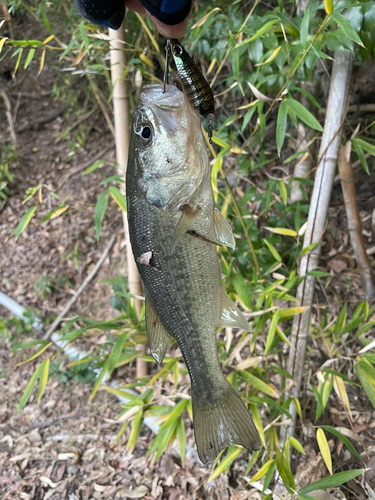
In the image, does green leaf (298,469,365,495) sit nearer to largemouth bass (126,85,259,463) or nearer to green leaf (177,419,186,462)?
largemouth bass (126,85,259,463)

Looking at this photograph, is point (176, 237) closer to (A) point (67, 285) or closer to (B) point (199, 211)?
(B) point (199, 211)

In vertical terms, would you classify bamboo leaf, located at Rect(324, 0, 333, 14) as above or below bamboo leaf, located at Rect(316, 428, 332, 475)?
above

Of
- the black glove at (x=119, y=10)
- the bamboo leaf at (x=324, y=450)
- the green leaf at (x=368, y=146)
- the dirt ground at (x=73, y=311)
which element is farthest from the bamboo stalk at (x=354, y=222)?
the black glove at (x=119, y=10)

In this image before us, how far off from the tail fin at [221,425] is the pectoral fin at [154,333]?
0.21 meters

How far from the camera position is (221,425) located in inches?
45.1

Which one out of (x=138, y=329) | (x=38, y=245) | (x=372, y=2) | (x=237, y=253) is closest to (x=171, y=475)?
(x=138, y=329)

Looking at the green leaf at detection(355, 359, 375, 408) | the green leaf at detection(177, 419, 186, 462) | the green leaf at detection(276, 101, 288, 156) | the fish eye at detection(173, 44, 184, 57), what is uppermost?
the fish eye at detection(173, 44, 184, 57)

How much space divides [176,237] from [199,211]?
0.12 meters

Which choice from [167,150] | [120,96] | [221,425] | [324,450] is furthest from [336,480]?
[120,96]

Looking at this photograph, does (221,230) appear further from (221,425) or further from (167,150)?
(221,425)

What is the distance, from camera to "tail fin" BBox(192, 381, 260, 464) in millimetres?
1106

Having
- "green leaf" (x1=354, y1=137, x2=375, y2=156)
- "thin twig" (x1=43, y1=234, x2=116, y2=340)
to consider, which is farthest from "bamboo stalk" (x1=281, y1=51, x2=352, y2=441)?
"thin twig" (x1=43, y1=234, x2=116, y2=340)

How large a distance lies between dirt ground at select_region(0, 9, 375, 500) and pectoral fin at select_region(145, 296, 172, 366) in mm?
999

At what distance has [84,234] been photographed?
3971 mm
